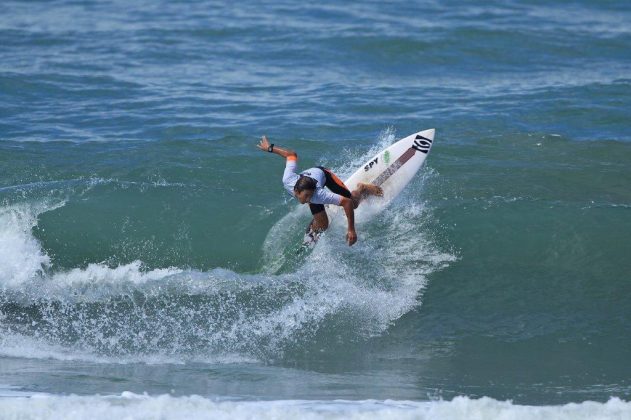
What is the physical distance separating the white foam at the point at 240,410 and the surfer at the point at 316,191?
347cm

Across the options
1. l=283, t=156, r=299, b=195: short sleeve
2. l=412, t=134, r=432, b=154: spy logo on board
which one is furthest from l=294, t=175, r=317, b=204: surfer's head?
l=412, t=134, r=432, b=154: spy logo on board

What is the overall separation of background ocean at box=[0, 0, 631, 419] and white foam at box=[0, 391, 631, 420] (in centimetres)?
2

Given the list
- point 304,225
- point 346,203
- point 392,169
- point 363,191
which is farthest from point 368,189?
point 346,203

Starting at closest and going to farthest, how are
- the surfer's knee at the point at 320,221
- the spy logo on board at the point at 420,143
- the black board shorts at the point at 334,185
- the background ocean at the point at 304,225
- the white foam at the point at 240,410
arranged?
the white foam at the point at 240,410
the background ocean at the point at 304,225
the black board shorts at the point at 334,185
the surfer's knee at the point at 320,221
the spy logo on board at the point at 420,143

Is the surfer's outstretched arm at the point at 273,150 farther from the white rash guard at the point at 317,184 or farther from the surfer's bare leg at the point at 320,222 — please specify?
the surfer's bare leg at the point at 320,222

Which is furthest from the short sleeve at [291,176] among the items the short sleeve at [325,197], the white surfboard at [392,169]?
the white surfboard at [392,169]

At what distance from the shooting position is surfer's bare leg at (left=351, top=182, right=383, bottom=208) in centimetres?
1094

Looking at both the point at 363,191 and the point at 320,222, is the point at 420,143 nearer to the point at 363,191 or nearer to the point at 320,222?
the point at 363,191

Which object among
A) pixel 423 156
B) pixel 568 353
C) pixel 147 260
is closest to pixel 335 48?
pixel 423 156

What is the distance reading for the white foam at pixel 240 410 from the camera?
241 inches

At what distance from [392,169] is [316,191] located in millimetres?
1817

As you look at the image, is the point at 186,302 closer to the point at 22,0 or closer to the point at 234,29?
the point at 234,29

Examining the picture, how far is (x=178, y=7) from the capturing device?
2298 cm

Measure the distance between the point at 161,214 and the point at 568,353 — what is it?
5751mm
